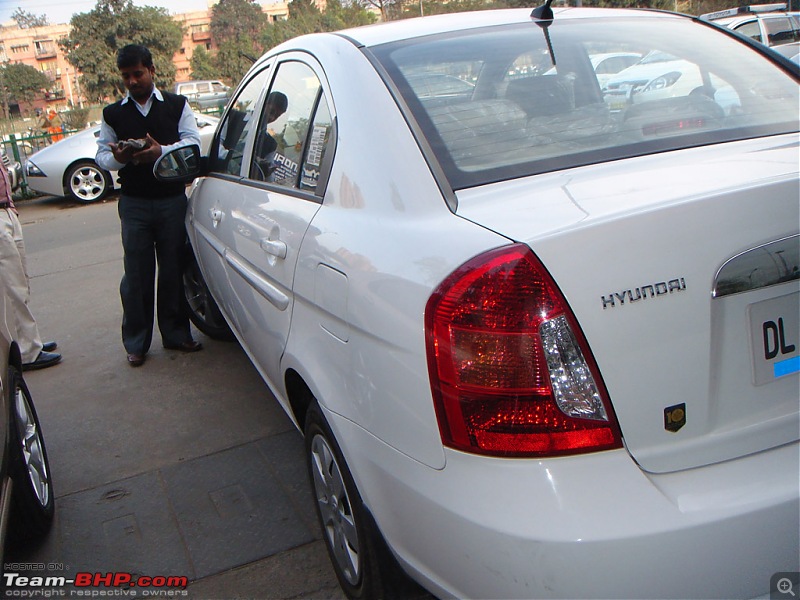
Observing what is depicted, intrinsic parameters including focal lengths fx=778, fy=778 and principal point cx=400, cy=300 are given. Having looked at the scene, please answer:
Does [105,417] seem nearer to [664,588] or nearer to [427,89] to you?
[427,89]

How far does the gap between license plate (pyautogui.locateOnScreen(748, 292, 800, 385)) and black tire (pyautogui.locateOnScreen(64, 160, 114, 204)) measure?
1286 centimetres

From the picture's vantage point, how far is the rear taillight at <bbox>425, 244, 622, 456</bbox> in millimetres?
1617

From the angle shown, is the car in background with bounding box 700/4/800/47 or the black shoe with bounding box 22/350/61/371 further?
the car in background with bounding box 700/4/800/47

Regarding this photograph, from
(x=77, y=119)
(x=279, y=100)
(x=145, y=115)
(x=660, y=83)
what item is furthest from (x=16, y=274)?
(x=77, y=119)

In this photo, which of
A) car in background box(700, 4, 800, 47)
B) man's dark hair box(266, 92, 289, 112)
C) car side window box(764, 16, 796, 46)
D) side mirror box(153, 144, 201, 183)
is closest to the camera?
man's dark hair box(266, 92, 289, 112)

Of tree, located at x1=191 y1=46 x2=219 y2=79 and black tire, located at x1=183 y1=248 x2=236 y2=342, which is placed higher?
tree, located at x1=191 y1=46 x2=219 y2=79

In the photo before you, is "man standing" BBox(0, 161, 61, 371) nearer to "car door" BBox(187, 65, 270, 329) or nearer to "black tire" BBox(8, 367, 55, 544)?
"car door" BBox(187, 65, 270, 329)

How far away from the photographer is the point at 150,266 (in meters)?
4.86

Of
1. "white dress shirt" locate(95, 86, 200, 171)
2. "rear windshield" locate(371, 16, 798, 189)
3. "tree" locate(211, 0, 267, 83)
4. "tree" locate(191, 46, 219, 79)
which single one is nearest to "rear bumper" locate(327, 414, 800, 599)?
"rear windshield" locate(371, 16, 798, 189)

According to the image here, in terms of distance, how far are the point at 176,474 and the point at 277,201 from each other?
1.51 m

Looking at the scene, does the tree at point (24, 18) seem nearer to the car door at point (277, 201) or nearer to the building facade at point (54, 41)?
the building facade at point (54, 41)

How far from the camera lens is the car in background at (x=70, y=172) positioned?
12906 millimetres

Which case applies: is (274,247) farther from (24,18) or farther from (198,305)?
(24,18)

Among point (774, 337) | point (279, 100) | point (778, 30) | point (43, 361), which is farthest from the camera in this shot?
point (778, 30)
